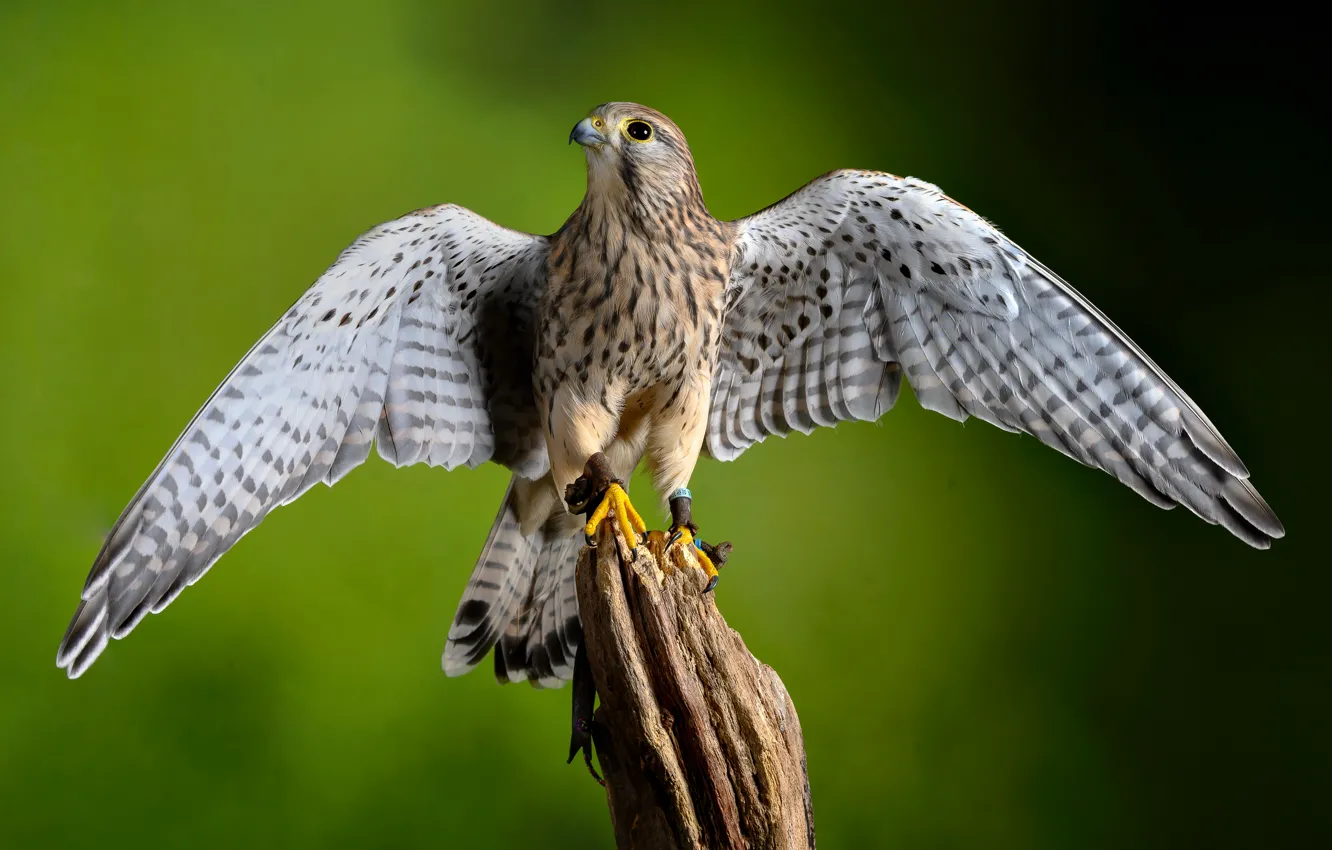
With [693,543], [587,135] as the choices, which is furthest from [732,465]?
[587,135]

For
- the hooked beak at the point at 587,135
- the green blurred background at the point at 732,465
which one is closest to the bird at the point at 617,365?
the hooked beak at the point at 587,135

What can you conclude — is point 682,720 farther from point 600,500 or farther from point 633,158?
point 633,158

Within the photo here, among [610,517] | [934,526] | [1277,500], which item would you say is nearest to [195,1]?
[610,517]

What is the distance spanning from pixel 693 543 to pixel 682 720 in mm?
337

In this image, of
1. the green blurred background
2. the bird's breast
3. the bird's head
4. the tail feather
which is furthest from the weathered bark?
the green blurred background

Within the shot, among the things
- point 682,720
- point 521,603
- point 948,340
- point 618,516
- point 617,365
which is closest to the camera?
point 682,720

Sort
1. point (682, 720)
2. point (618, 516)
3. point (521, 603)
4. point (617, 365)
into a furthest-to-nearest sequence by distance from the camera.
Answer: point (521, 603) < point (617, 365) < point (618, 516) < point (682, 720)

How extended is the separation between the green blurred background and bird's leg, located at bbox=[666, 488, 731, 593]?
1009mm

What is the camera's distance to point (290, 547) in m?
2.97

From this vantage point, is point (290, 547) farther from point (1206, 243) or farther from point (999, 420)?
point (1206, 243)

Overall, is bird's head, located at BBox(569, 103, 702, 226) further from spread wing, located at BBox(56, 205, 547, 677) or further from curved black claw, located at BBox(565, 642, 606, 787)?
curved black claw, located at BBox(565, 642, 606, 787)

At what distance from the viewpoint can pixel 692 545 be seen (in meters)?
2.08

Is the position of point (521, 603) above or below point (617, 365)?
below

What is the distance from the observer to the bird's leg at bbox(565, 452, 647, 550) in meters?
2.00
